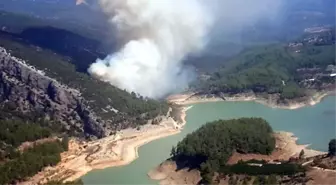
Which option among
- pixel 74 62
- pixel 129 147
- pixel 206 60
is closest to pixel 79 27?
pixel 206 60

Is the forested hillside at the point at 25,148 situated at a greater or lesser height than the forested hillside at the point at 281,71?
lesser

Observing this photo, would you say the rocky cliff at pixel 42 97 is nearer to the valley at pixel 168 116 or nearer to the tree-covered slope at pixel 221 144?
the valley at pixel 168 116

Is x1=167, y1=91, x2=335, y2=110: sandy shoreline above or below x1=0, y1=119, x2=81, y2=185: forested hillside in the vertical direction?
above

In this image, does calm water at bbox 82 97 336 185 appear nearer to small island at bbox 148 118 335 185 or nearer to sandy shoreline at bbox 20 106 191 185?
sandy shoreline at bbox 20 106 191 185

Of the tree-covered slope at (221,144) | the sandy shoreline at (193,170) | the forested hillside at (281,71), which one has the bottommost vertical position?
the sandy shoreline at (193,170)

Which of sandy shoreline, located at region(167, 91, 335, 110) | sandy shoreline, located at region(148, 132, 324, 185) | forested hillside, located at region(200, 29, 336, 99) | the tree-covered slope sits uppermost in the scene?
forested hillside, located at region(200, 29, 336, 99)

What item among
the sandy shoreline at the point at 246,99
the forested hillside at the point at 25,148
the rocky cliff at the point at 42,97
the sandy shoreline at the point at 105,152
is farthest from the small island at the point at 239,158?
the sandy shoreline at the point at 246,99

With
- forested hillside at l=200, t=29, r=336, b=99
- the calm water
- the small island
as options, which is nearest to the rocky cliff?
the calm water

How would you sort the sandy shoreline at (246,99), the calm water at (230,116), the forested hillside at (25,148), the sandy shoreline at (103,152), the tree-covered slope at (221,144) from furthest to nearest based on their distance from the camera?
the sandy shoreline at (246,99) < the sandy shoreline at (103,152) < the calm water at (230,116) < the forested hillside at (25,148) < the tree-covered slope at (221,144)
